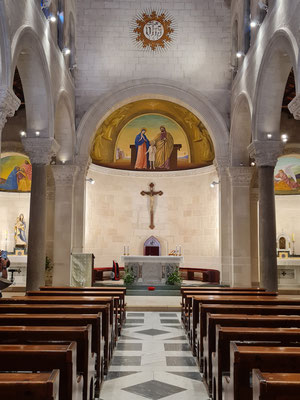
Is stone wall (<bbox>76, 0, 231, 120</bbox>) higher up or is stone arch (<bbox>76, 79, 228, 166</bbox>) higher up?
stone wall (<bbox>76, 0, 231, 120</bbox>)

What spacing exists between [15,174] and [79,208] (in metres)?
5.78

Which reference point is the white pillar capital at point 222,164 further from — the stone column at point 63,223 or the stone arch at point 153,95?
the stone column at point 63,223

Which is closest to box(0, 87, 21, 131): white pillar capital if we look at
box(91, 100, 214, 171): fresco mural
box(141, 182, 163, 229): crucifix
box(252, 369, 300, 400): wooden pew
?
box(252, 369, 300, 400): wooden pew

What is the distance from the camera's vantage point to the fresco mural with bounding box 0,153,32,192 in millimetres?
19484

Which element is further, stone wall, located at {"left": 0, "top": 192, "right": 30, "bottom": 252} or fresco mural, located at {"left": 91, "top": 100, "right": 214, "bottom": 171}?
fresco mural, located at {"left": 91, "top": 100, "right": 214, "bottom": 171}

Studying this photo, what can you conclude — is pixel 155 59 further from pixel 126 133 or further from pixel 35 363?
pixel 35 363

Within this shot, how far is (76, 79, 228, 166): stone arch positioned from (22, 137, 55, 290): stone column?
376 cm

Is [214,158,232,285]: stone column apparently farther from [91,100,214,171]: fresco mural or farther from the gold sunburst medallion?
the gold sunburst medallion

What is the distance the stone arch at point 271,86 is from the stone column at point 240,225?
11.8 ft

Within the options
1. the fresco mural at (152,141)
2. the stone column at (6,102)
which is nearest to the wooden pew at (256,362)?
the stone column at (6,102)

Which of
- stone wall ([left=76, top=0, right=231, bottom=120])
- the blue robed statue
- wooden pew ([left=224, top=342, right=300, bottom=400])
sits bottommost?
wooden pew ([left=224, top=342, right=300, bottom=400])

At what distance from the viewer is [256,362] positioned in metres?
3.17

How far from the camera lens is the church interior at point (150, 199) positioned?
430cm

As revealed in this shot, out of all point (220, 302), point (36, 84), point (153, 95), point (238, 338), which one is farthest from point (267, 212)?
point (238, 338)
